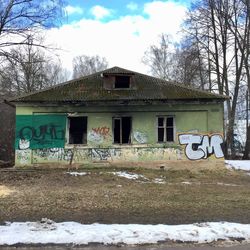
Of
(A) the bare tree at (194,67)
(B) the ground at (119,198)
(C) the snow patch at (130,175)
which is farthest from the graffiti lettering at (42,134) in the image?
(A) the bare tree at (194,67)

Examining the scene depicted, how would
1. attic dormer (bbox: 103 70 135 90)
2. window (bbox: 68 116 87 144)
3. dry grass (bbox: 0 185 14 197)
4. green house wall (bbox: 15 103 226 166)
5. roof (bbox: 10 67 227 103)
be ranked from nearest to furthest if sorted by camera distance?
dry grass (bbox: 0 185 14 197) < roof (bbox: 10 67 227 103) < green house wall (bbox: 15 103 226 166) < window (bbox: 68 116 87 144) < attic dormer (bbox: 103 70 135 90)

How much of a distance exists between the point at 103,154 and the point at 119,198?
10.3 metres

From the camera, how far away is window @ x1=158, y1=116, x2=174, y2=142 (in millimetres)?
22906

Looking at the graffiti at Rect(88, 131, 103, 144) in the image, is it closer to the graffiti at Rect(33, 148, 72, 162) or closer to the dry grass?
the graffiti at Rect(33, 148, 72, 162)

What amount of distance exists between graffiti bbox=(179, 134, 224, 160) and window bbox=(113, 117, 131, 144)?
8.82 ft

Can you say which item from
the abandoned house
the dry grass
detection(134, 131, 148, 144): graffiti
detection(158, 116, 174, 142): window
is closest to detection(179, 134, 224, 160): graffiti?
the abandoned house

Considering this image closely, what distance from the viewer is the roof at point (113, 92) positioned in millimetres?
22547

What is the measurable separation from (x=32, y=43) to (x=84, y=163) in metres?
7.33

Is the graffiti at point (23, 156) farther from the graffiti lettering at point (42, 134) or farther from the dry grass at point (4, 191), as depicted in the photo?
the dry grass at point (4, 191)

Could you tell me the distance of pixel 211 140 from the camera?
74.9 ft

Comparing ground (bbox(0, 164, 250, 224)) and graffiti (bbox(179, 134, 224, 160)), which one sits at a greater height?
graffiti (bbox(179, 134, 224, 160))

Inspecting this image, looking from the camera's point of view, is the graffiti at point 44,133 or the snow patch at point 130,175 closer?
the snow patch at point 130,175

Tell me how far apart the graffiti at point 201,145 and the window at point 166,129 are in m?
0.55

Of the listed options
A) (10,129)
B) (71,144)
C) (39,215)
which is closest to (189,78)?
(10,129)
